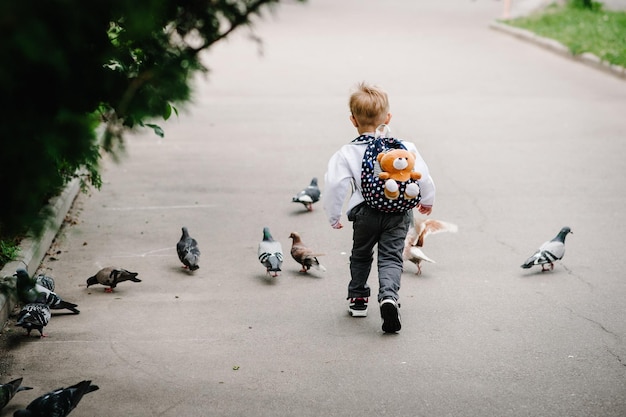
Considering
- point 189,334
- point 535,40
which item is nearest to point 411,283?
point 189,334

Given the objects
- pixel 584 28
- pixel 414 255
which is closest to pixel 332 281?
pixel 414 255

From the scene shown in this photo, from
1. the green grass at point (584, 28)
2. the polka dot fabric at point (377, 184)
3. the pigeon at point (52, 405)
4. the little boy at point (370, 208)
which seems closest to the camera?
the pigeon at point (52, 405)

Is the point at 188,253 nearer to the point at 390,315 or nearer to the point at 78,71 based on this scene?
the point at 390,315

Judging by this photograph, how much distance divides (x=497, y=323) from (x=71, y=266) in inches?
152

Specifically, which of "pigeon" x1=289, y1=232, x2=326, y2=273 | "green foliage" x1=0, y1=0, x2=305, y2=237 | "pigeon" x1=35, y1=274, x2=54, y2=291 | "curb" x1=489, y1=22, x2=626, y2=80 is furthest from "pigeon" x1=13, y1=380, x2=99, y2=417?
"curb" x1=489, y1=22, x2=626, y2=80

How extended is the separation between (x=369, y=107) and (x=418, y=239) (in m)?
1.87

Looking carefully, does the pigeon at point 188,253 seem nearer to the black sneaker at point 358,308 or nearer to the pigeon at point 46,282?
the pigeon at point 46,282

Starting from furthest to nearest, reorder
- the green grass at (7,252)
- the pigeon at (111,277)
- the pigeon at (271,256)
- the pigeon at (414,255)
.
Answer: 1. the pigeon at (414,255)
2. the pigeon at (271,256)
3. the green grass at (7,252)
4. the pigeon at (111,277)

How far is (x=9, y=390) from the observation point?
5430mm

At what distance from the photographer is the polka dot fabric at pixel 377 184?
21.1 feet

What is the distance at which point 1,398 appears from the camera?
534 cm

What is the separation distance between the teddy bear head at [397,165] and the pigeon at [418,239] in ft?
5.16

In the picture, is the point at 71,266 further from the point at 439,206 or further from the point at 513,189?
the point at 513,189

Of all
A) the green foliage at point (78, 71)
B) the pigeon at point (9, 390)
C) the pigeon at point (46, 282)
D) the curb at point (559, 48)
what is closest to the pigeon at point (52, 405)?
the pigeon at point (9, 390)
